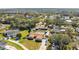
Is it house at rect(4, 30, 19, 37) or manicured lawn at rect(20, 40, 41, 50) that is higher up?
house at rect(4, 30, 19, 37)

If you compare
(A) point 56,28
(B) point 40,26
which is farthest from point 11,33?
(A) point 56,28

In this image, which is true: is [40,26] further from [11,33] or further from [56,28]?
[11,33]

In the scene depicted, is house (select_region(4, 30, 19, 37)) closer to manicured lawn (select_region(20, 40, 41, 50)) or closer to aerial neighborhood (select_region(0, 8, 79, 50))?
aerial neighborhood (select_region(0, 8, 79, 50))

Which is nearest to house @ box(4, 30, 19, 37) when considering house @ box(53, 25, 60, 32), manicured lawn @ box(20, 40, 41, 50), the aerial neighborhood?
the aerial neighborhood

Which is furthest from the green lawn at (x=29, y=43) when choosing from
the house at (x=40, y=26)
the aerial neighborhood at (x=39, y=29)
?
the house at (x=40, y=26)

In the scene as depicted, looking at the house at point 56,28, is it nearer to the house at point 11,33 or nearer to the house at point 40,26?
the house at point 40,26

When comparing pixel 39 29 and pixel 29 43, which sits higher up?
pixel 39 29

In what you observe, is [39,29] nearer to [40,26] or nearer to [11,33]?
[40,26]
